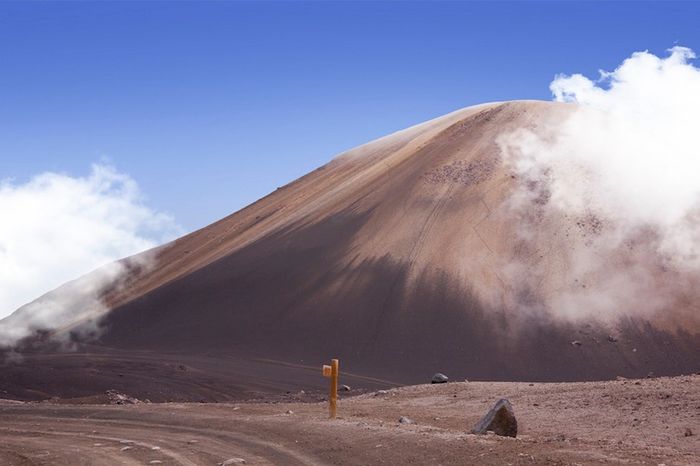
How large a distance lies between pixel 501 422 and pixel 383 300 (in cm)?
3166

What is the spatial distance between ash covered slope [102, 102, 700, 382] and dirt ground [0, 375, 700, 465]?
71.2ft

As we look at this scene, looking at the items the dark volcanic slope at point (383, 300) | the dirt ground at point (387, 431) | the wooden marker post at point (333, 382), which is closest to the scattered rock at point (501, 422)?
the dirt ground at point (387, 431)

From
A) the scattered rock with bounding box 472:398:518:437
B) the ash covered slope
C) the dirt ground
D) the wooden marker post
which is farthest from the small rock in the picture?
the ash covered slope

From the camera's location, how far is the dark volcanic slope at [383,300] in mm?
37656

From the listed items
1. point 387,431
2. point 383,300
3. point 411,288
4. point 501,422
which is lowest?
point 387,431

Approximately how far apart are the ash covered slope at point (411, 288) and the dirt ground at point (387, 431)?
21698 mm

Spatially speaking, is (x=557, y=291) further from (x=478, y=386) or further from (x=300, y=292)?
(x=478, y=386)

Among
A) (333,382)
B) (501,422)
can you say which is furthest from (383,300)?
(501,422)

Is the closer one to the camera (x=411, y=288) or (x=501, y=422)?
(x=501, y=422)

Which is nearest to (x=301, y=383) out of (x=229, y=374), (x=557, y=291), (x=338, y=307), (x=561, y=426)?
(x=229, y=374)

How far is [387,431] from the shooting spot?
1220 cm

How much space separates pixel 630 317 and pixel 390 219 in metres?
15.0

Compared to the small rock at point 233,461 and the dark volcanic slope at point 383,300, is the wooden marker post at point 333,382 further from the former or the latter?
the dark volcanic slope at point 383,300

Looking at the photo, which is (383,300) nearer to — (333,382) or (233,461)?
(333,382)
